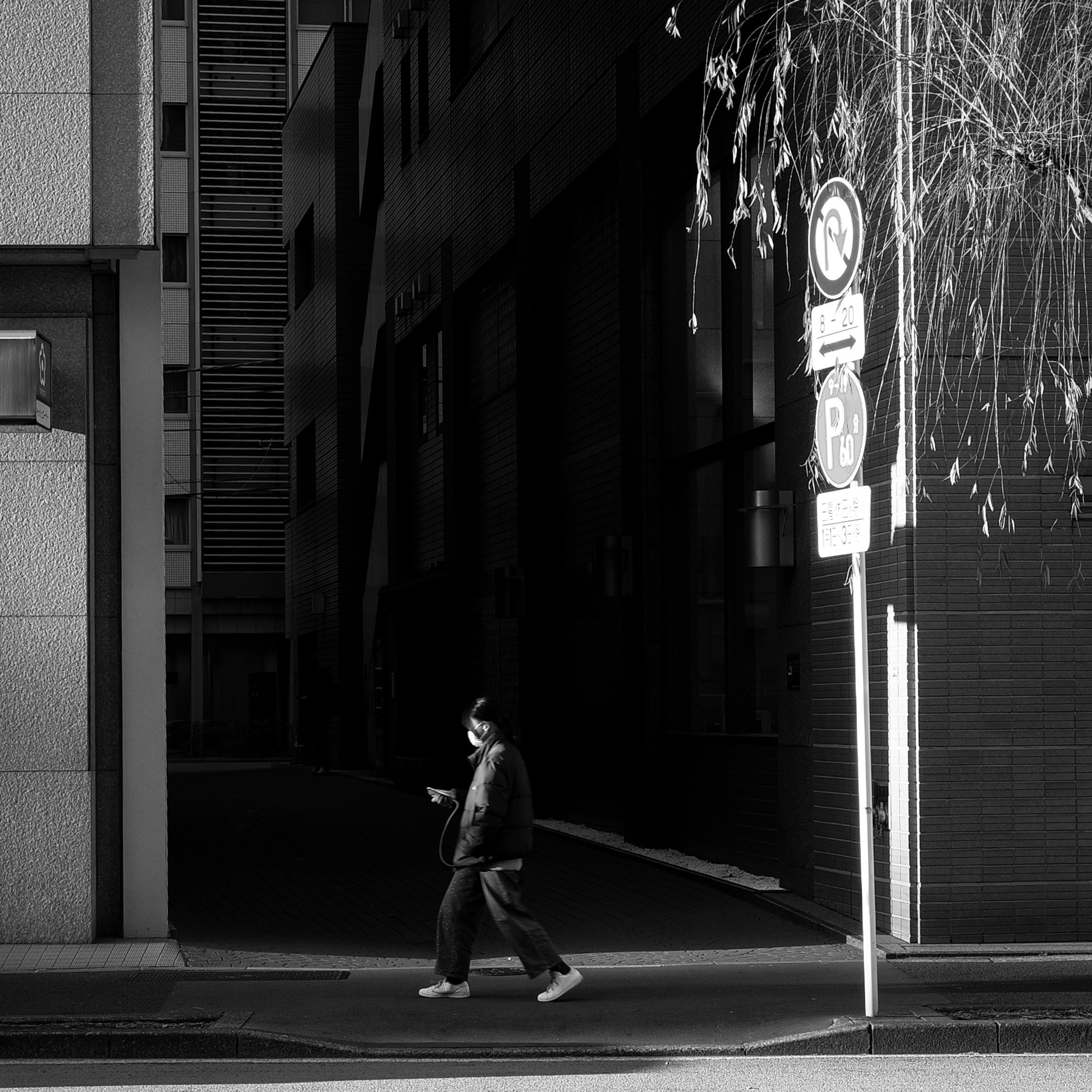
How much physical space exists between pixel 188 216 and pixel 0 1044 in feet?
122

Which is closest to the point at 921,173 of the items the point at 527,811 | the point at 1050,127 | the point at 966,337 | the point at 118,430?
the point at 1050,127

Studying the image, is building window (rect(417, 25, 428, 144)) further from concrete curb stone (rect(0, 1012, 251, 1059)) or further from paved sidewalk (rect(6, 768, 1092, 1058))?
concrete curb stone (rect(0, 1012, 251, 1059))

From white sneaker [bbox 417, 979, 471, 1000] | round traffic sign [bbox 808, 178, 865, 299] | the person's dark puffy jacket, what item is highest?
round traffic sign [bbox 808, 178, 865, 299]

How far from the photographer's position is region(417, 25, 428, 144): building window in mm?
24703

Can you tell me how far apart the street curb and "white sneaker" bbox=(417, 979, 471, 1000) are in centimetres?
121

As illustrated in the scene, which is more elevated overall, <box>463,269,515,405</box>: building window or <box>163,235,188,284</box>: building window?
<box>163,235,188,284</box>: building window

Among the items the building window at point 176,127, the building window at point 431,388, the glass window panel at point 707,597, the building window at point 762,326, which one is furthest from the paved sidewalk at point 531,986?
the building window at point 176,127

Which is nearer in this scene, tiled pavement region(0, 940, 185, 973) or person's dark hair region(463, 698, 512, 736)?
person's dark hair region(463, 698, 512, 736)

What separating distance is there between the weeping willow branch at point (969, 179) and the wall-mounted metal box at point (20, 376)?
412 cm

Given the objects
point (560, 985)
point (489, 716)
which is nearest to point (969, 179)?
point (489, 716)

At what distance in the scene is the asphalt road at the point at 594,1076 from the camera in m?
7.20

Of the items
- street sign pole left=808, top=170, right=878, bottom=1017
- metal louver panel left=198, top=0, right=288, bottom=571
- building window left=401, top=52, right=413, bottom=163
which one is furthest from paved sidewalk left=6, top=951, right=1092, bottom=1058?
metal louver panel left=198, top=0, right=288, bottom=571

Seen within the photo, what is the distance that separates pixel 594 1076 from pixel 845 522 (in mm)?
2822

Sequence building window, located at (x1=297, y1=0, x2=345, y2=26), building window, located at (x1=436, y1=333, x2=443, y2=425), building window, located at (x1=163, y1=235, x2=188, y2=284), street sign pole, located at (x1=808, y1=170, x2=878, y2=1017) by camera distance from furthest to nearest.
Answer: building window, located at (x1=163, y1=235, x2=188, y2=284) → building window, located at (x1=297, y1=0, x2=345, y2=26) → building window, located at (x1=436, y1=333, x2=443, y2=425) → street sign pole, located at (x1=808, y1=170, x2=878, y2=1017)
